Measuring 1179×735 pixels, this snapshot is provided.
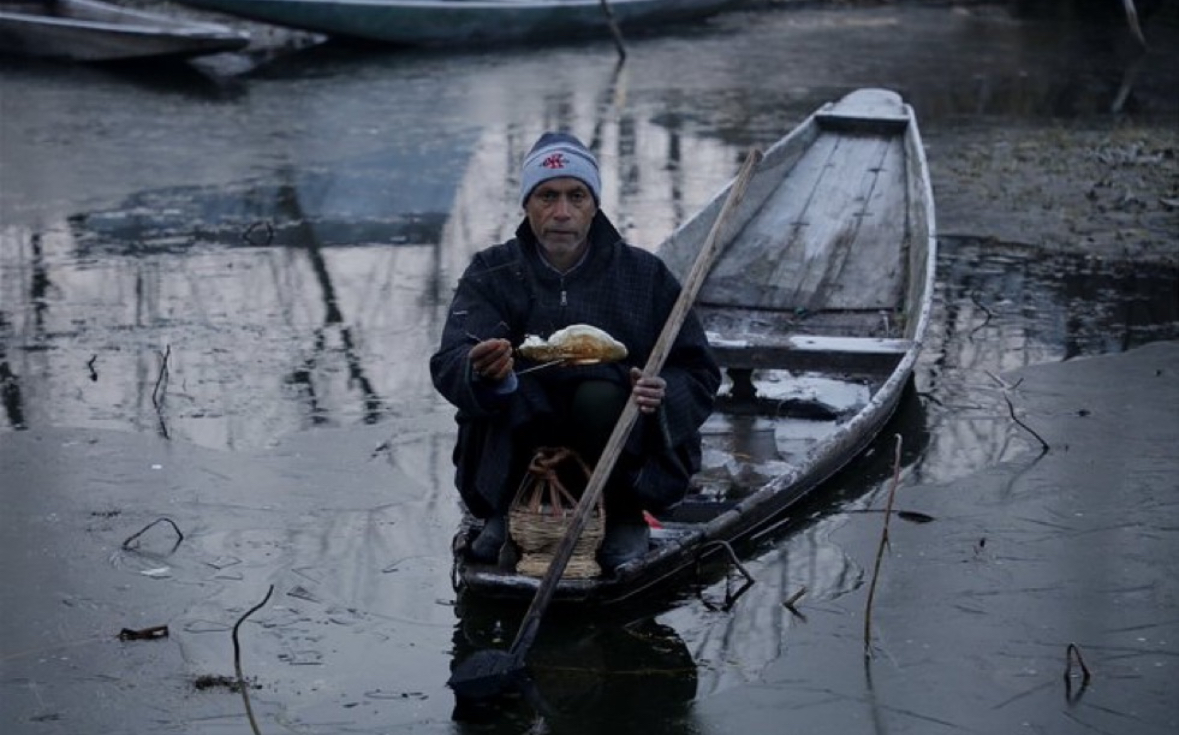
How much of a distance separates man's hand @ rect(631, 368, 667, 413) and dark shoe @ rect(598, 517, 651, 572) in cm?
43

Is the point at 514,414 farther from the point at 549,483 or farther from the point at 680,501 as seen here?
the point at 680,501

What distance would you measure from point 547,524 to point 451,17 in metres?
12.1

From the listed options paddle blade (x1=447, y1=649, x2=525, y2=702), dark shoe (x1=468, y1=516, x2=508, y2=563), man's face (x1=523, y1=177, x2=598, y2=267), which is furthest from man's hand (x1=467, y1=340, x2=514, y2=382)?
paddle blade (x1=447, y1=649, x2=525, y2=702)

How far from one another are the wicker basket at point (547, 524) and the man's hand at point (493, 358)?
1.12 feet

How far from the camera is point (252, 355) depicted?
7227mm

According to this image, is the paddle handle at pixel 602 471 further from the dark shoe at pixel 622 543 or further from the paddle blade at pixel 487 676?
the dark shoe at pixel 622 543

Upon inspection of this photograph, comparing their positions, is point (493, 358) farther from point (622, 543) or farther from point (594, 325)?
point (622, 543)

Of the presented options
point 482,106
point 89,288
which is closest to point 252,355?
point 89,288

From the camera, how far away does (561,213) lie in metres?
4.78

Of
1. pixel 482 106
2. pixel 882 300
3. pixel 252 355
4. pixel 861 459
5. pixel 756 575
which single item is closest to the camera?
pixel 756 575

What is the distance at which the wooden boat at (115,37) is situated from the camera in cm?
1416

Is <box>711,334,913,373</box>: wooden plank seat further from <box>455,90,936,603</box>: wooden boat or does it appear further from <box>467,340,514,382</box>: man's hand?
<box>467,340,514,382</box>: man's hand

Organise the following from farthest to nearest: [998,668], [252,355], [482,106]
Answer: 1. [482,106]
2. [252,355]
3. [998,668]

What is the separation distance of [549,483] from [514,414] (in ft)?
0.66
